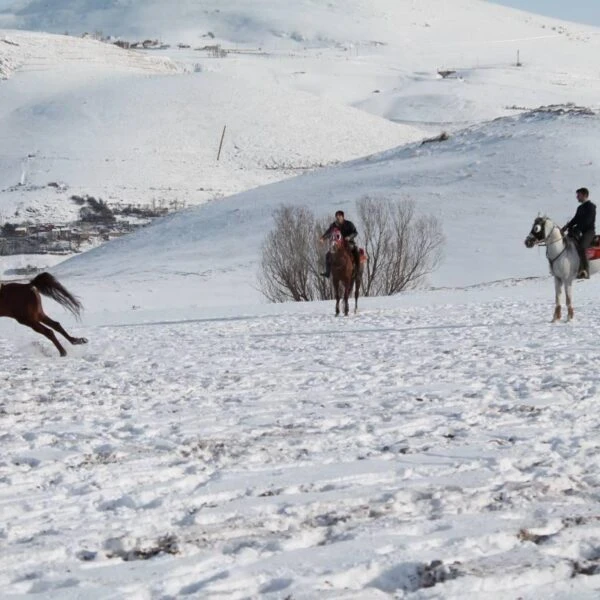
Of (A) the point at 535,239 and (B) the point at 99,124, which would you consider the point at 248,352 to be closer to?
(A) the point at 535,239

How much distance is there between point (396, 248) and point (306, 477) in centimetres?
3258

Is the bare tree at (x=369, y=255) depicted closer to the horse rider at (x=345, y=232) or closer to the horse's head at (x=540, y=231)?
the horse rider at (x=345, y=232)

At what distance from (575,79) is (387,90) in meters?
32.2

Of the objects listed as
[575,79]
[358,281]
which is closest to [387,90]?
[575,79]

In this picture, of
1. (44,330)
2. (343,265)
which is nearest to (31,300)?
(44,330)

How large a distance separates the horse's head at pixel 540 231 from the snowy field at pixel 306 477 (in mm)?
4179

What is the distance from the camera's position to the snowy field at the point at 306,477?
482 centimetres

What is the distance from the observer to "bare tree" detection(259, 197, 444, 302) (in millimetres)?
36125

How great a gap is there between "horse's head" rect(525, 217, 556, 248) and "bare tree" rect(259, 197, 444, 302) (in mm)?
15703

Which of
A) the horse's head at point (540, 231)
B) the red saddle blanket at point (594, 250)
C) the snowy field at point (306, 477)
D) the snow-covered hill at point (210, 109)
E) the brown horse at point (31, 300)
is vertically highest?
the snow-covered hill at point (210, 109)

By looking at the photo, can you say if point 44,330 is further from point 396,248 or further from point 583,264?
point 396,248

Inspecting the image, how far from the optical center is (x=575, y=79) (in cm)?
15738

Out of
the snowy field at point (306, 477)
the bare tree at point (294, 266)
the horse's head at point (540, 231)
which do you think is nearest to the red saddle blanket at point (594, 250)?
the horse's head at point (540, 231)

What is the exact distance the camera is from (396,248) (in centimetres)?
3881
